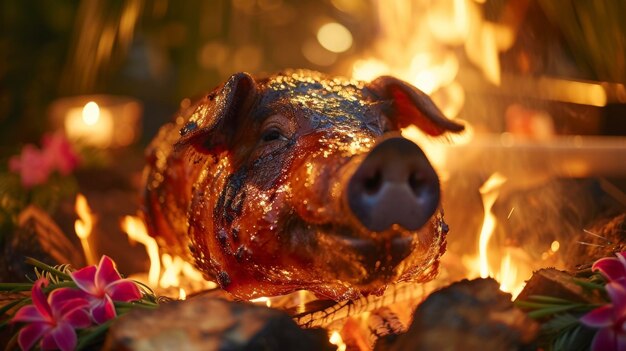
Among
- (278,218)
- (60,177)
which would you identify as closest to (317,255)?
(278,218)

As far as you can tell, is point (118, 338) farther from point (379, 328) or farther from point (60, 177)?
point (60, 177)

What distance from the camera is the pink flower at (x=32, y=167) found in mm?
3236

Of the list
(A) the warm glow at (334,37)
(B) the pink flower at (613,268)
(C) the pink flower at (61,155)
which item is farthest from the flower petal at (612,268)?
(A) the warm glow at (334,37)

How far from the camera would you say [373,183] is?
1.23 metres

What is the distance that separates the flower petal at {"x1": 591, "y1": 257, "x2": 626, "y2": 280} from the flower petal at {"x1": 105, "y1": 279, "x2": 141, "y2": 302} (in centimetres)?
110

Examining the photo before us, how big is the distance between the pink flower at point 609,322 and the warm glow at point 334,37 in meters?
6.44

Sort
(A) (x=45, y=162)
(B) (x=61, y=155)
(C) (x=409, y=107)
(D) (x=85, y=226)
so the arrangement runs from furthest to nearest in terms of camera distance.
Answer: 1. (B) (x=61, y=155)
2. (A) (x=45, y=162)
3. (D) (x=85, y=226)
4. (C) (x=409, y=107)

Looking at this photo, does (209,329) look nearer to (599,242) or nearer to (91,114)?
(599,242)

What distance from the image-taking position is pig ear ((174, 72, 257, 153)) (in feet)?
5.52

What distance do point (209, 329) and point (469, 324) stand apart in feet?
1.64

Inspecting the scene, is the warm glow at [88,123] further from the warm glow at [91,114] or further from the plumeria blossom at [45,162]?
the plumeria blossom at [45,162]

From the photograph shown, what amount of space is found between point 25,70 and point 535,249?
4.70 m

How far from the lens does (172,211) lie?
2.12m

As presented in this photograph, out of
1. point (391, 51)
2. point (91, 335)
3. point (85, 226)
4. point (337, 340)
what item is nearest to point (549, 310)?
point (337, 340)
